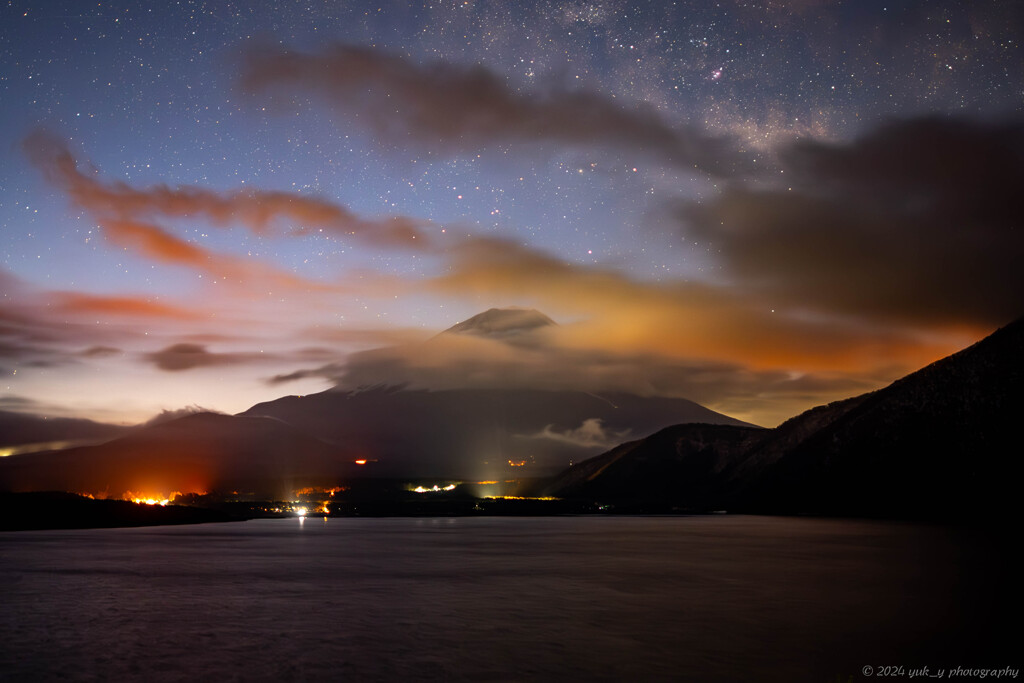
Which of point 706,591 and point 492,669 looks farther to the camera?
point 706,591

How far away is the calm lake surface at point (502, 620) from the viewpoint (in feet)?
85.0

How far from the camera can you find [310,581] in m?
54.8

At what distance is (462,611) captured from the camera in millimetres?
39281

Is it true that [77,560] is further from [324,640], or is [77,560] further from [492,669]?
[492,669]

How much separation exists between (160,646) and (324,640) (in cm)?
600

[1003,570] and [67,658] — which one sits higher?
[67,658]

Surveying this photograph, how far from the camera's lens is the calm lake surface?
85.0 ft

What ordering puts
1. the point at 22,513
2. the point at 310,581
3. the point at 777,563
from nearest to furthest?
the point at 310,581
the point at 777,563
the point at 22,513

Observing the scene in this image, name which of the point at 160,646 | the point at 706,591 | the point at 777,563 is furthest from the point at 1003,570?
the point at 160,646

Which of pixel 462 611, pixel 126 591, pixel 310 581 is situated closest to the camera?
pixel 462 611

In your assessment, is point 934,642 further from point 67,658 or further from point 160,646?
point 67,658

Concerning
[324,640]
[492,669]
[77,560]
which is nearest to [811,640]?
[492,669]

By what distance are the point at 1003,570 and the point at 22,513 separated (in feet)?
614

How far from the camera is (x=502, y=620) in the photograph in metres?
36.2
